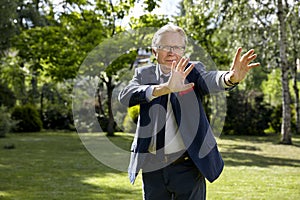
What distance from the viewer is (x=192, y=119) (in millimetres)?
2607

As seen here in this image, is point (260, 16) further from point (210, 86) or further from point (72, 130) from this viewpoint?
point (210, 86)

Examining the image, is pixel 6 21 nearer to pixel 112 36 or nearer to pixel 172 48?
pixel 112 36

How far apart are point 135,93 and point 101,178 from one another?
5336 mm

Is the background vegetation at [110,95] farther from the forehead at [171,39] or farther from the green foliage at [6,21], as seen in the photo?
the forehead at [171,39]

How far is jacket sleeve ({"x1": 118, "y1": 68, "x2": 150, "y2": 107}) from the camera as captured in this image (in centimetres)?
258

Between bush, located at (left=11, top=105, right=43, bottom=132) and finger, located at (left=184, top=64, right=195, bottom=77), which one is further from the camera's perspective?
bush, located at (left=11, top=105, right=43, bottom=132)

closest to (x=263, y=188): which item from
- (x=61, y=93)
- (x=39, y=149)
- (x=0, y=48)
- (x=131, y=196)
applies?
(x=131, y=196)

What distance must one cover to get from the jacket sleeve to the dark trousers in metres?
0.41

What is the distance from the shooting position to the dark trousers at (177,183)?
2.67 metres

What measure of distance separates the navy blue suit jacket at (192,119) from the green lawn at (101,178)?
334 centimetres

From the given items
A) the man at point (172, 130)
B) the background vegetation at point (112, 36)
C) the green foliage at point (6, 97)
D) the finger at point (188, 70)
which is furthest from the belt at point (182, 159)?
the green foliage at point (6, 97)

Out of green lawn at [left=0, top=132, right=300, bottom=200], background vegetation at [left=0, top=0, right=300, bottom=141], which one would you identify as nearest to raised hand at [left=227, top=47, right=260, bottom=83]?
green lawn at [left=0, top=132, right=300, bottom=200]

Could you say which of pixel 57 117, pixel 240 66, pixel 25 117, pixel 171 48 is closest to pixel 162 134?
pixel 171 48

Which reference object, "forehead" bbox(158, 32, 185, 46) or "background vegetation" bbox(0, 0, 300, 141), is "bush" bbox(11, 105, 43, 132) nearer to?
"background vegetation" bbox(0, 0, 300, 141)
